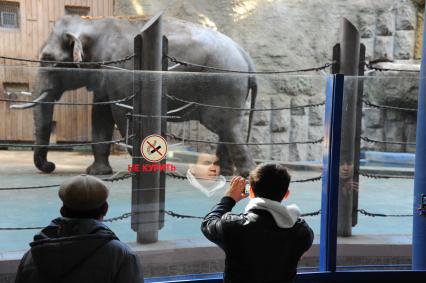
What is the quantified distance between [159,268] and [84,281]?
1.50 metres

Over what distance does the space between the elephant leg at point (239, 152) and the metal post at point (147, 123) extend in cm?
95

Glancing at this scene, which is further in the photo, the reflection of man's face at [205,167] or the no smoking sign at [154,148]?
the reflection of man's face at [205,167]

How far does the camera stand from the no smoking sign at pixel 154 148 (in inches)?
116

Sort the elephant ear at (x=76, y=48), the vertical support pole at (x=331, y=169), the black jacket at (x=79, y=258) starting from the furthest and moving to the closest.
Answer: the elephant ear at (x=76, y=48), the vertical support pole at (x=331, y=169), the black jacket at (x=79, y=258)

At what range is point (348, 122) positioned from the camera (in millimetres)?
3307

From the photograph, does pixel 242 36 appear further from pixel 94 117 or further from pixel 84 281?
pixel 84 281

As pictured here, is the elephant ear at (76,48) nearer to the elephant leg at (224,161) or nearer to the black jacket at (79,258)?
the elephant leg at (224,161)

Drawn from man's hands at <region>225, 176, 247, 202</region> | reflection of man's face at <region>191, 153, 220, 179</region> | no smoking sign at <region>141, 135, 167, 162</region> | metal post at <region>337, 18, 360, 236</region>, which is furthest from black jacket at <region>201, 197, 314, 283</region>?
reflection of man's face at <region>191, 153, 220, 179</region>

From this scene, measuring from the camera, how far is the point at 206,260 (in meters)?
2.94

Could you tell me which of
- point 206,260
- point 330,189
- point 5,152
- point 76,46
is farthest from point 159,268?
point 76,46

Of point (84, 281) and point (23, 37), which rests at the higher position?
point (23, 37)

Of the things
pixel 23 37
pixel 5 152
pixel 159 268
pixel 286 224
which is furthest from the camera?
pixel 23 37

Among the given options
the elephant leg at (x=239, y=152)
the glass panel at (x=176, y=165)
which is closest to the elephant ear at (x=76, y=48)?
the glass panel at (x=176, y=165)

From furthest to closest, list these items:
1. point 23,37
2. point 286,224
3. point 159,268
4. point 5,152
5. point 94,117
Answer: point 23,37
point 94,117
point 5,152
point 159,268
point 286,224
